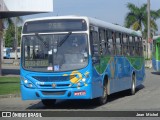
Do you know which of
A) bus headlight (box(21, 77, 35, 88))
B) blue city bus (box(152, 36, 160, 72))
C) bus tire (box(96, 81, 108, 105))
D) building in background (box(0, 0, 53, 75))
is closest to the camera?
bus headlight (box(21, 77, 35, 88))

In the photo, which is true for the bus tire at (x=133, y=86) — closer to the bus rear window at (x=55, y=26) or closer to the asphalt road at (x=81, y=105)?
the asphalt road at (x=81, y=105)

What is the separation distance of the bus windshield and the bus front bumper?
25.7 inches

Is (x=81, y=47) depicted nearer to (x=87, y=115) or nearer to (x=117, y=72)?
(x=87, y=115)

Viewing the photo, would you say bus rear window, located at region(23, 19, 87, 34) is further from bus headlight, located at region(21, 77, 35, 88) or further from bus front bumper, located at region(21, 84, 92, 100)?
bus front bumper, located at region(21, 84, 92, 100)

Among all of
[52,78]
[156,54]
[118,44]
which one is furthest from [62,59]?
[156,54]

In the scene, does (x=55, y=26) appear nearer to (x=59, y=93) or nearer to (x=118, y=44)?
(x=59, y=93)

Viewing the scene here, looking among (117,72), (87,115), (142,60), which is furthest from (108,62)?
(142,60)

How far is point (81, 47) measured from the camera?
15.5 m

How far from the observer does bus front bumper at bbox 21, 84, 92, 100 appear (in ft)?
50.0

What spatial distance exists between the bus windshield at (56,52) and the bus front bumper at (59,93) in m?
0.65

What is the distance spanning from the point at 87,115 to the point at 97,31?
3845mm

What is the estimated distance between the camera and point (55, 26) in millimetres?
15828

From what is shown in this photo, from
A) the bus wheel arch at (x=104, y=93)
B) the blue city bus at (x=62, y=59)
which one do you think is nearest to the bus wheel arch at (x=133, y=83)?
the bus wheel arch at (x=104, y=93)

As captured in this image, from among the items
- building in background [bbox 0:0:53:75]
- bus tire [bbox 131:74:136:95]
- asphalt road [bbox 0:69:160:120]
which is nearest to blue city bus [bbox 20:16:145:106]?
asphalt road [bbox 0:69:160:120]
